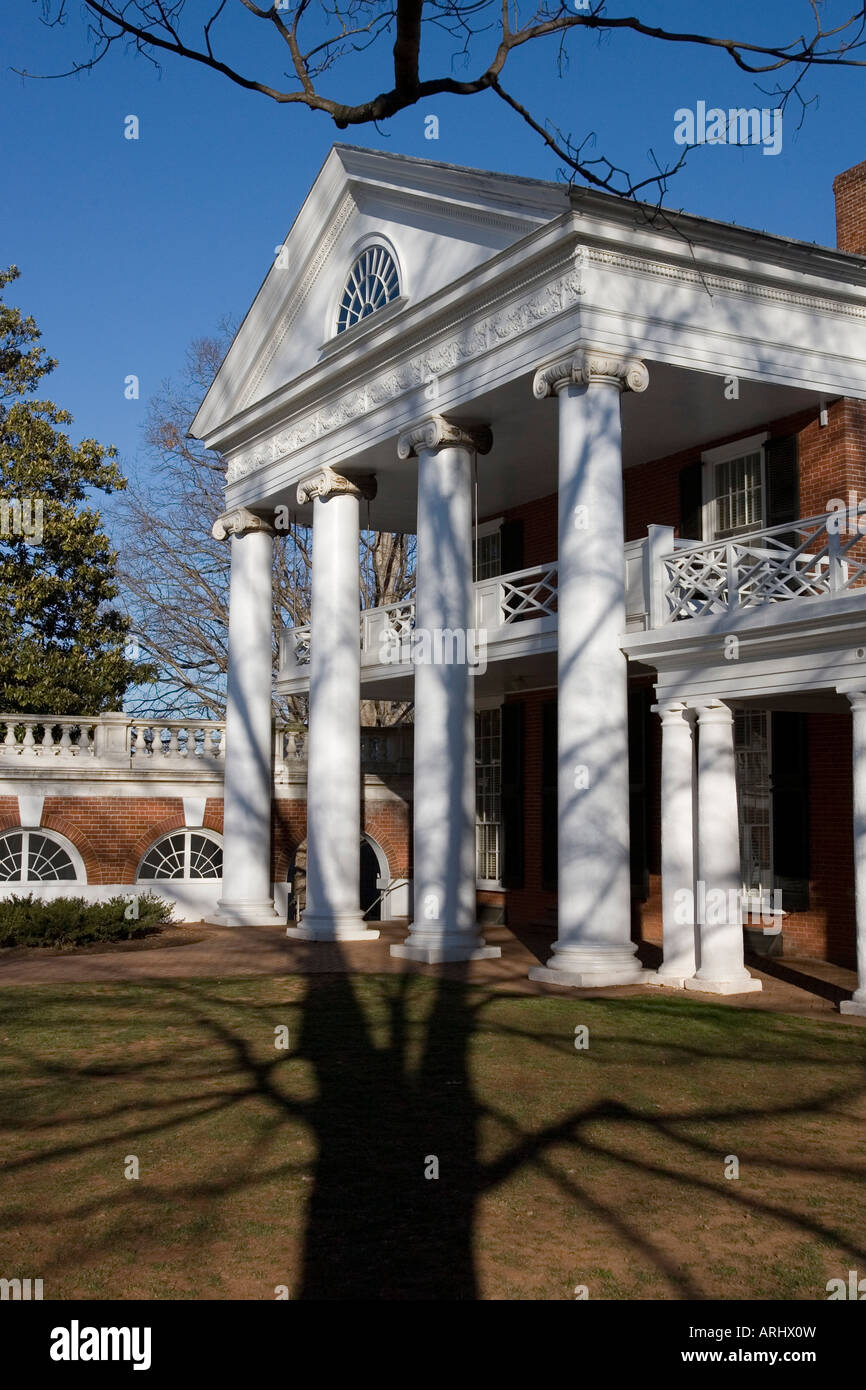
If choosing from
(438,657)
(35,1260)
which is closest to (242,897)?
(438,657)

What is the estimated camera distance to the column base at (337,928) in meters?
19.7

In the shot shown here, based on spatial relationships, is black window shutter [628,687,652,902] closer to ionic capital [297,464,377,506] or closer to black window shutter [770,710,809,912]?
black window shutter [770,710,809,912]

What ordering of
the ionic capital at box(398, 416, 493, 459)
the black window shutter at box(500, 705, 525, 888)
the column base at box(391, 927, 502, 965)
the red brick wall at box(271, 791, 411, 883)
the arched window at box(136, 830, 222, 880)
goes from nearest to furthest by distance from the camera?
the column base at box(391, 927, 502, 965)
the ionic capital at box(398, 416, 493, 459)
the black window shutter at box(500, 705, 525, 888)
the arched window at box(136, 830, 222, 880)
the red brick wall at box(271, 791, 411, 883)

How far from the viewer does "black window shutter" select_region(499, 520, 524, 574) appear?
23.0m

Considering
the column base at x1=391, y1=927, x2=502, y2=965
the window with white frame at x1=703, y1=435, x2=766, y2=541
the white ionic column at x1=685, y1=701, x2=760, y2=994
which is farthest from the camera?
the window with white frame at x1=703, y1=435, x2=766, y2=541

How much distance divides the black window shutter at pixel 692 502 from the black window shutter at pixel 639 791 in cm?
244

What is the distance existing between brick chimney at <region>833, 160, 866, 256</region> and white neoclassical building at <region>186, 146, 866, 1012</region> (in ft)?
13.3

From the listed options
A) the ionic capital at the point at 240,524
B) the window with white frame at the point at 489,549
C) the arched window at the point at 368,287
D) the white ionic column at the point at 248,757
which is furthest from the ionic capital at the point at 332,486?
the window with white frame at the point at 489,549

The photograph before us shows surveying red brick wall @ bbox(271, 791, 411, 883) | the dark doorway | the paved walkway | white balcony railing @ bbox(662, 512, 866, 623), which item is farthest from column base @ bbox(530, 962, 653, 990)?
the dark doorway

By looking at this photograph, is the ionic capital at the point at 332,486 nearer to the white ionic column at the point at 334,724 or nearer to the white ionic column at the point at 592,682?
the white ionic column at the point at 334,724

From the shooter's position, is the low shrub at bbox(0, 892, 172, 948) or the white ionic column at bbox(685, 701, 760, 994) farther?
the low shrub at bbox(0, 892, 172, 948)

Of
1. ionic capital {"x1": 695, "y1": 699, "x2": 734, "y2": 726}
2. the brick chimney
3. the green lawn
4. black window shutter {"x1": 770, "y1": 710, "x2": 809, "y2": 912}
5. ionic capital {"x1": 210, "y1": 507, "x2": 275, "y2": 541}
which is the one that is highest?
the brick chimney

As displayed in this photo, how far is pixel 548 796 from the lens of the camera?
22.1 m

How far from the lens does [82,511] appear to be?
99.1 ft
